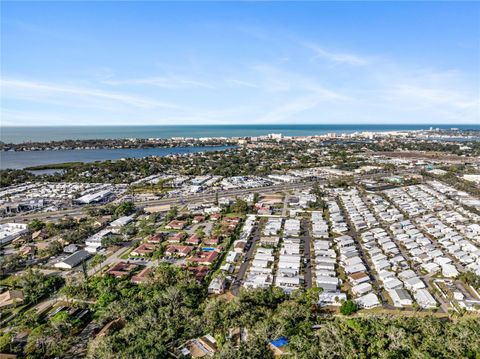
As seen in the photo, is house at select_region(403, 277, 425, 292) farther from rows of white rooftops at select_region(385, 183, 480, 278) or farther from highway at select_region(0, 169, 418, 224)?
highway at select_region(0, 169, 418, 224)

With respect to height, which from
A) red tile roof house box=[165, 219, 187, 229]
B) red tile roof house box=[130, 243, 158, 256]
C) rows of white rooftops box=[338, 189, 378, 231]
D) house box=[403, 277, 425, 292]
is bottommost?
house box=[403, 277, 425, 292]

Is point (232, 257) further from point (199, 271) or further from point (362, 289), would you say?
point (362, 289)

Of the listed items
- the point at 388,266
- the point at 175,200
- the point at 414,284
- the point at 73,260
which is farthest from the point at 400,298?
the point at 175,200

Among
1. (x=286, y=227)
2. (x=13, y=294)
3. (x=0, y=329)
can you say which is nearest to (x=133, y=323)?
(x=0, y=329)

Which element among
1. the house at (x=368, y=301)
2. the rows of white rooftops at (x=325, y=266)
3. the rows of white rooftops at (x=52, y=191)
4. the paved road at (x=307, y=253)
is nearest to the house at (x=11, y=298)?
the paved road at (x=307, y=253)

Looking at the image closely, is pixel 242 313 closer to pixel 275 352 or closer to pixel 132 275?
pixel 275 352

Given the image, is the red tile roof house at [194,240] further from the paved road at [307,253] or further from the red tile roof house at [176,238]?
the paved road at [307,253]

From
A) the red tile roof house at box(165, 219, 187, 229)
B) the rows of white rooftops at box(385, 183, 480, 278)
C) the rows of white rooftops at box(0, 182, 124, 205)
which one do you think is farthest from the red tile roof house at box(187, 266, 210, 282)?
the rows of white rooftops at box(0, 182, 124, 205)
